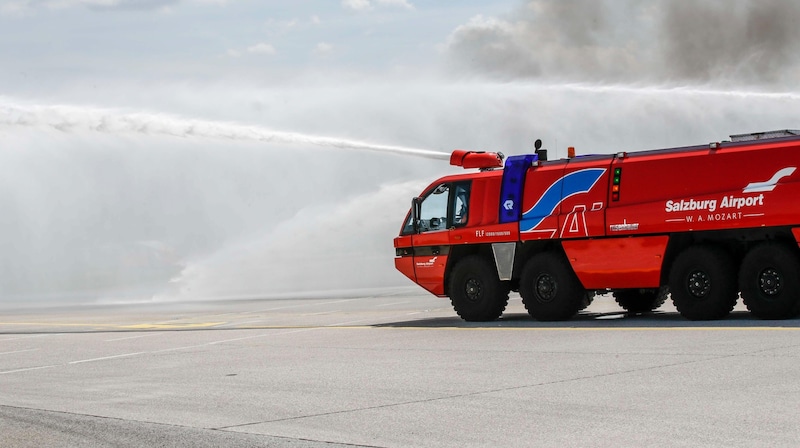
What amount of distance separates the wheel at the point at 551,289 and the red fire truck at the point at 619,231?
0.06 feet

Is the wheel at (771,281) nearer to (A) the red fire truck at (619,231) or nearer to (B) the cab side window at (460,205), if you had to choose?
(A) the red fire truck at (619,231)

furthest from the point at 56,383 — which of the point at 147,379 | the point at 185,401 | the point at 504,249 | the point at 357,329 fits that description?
the point at 504,249

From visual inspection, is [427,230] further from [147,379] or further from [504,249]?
A: [147,379]

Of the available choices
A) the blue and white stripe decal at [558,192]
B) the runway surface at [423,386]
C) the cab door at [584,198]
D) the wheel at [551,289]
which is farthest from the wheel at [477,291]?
the cab door at [584,198]

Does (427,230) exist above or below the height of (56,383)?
above

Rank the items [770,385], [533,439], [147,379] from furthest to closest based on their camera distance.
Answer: [147,379]
[770,385]
[533,439]

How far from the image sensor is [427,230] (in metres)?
20.5

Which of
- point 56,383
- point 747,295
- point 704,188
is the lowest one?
point 56,383

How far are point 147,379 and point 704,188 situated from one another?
8.84 meters

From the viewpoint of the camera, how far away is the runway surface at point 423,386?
28.1ft

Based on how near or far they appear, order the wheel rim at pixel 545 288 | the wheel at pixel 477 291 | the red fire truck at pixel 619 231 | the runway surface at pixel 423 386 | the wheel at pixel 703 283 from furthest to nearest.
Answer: the wheel at pixel 477 291 < the wheel rim at pixel 545 288 < the wheel at pixel 703 283 < the red fire truck at pixel 619 231 < the runway surface at pixel 423 386

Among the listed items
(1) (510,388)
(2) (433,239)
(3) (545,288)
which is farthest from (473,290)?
(1) (510,388)

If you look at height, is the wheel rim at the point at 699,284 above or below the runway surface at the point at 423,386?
above

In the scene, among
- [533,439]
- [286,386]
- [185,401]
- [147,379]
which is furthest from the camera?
[147,379]
